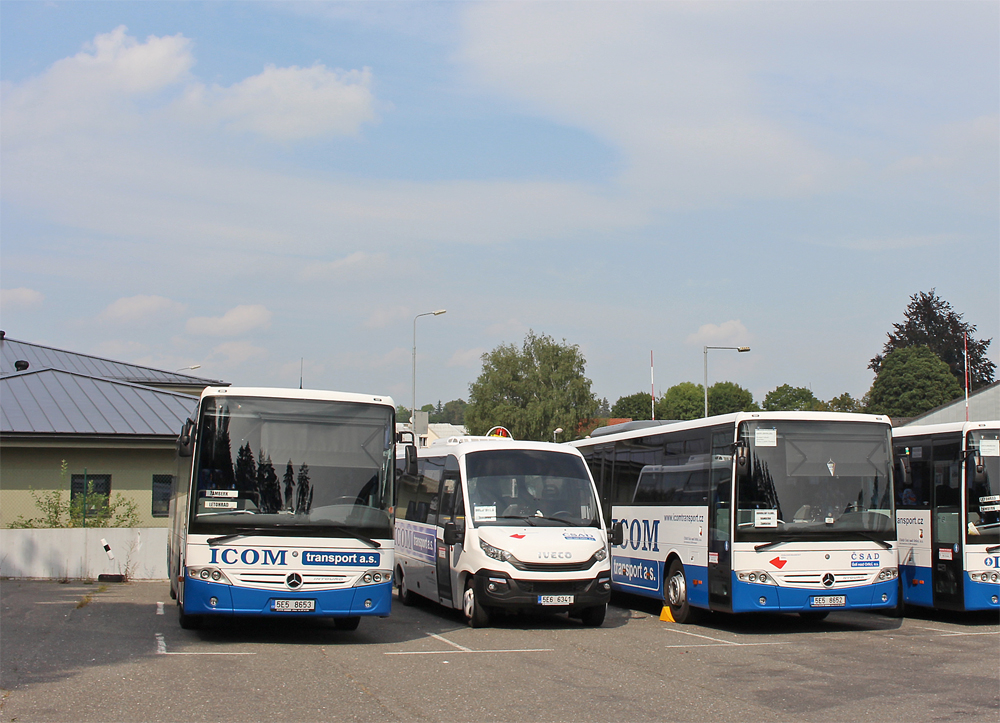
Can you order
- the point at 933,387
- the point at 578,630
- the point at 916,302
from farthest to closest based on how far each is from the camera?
1. the point at 916,302
2. the point at 933,387
3. the point at 578,630

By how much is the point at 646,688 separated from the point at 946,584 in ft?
24.1

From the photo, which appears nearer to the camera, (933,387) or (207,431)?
(207,431)

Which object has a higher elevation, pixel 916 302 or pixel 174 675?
pixel 916 302

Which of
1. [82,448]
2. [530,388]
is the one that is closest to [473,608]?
[82,448]

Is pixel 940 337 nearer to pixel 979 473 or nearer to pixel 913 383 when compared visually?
pixel 913 383

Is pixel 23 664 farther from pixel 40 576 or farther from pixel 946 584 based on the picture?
pixel 40 576

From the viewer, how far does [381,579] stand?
12266 millimetres

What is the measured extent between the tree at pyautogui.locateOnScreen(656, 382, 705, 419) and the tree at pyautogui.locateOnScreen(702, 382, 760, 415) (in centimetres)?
142

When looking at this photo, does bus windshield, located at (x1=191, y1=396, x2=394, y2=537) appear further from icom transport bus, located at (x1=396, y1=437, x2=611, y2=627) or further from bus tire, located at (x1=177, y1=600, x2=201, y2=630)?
bus tire, located at (x1=177, y1=600, x2=201, y2=630)

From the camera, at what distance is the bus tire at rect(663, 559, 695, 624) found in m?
15.1

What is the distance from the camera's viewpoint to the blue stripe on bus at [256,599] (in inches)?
463

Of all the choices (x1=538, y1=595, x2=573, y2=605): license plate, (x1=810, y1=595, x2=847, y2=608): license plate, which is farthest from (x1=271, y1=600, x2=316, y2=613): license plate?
(x1=810, y1=595, x2=847, y2=608): license plate

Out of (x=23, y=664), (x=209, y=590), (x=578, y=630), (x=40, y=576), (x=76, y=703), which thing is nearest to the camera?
(x=76, y=703)

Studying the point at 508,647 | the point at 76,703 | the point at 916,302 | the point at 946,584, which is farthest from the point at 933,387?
the point at 76,703
